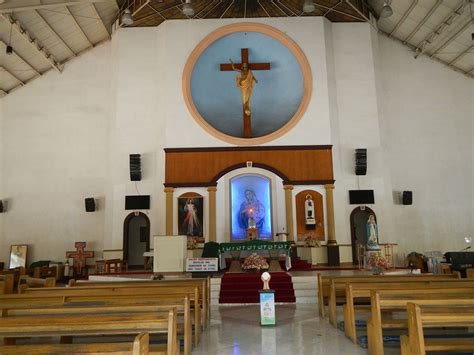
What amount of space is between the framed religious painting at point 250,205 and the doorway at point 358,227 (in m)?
2.79

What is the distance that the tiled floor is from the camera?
4.97m

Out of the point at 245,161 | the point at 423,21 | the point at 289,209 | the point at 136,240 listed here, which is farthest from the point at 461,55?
the point at 136,240

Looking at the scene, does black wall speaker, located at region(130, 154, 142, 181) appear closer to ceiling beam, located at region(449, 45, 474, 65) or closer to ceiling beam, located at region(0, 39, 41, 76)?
ceiling beam, located at region(0, 39, 41, 76)

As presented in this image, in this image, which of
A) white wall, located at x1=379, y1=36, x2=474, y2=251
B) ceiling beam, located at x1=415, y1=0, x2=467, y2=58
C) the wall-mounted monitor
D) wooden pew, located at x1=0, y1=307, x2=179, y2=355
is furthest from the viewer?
white wall, located at x1=379, y1=36, x2=474, y2=251

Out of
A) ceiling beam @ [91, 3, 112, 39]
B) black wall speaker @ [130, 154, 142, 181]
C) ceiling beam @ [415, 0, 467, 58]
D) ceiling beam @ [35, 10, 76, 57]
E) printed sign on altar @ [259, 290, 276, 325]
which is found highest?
ceiling beam @ [91, 3, 112, 39]

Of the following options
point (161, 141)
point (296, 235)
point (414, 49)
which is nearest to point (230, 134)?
point (161, 141)

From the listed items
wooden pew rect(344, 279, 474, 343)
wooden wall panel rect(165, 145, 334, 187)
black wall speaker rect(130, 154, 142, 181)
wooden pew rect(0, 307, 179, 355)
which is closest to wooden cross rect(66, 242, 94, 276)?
black wall speaker rect(130, 154, 142, 181)

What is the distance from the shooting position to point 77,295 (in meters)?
4.98

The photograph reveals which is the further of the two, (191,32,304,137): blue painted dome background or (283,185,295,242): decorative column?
(191,32,304,137): blue painted dome background

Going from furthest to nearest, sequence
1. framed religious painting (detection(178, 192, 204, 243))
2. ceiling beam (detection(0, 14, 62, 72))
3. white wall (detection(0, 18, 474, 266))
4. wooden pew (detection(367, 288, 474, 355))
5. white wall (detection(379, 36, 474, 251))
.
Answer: white wall (detection(379, 36, 474, 251)), white wall (detection(0, 18, 474, 266)), framed religious painting (detection(178, 192, 204, 243)), ceiling beam (detection(0, 14, 62, 72)), wooden pew (detection(367, 288, 474, 355))

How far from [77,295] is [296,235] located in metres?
9.82

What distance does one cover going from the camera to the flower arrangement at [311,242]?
13426 mm

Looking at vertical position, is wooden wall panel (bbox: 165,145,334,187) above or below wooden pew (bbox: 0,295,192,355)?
above

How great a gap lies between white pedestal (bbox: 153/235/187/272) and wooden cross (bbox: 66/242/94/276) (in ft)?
17.4
